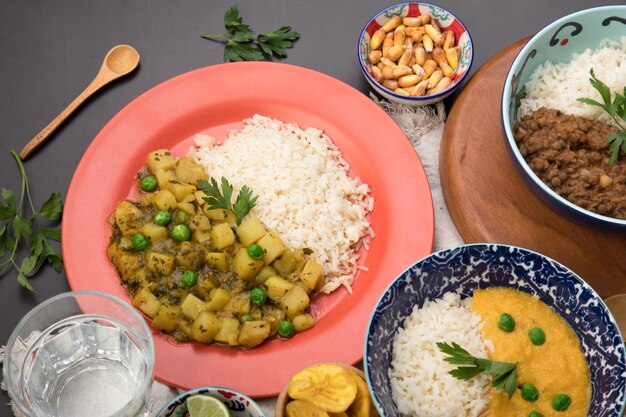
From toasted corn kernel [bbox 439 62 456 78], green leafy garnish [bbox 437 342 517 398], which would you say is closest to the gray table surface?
toasted corn kernel [bbox 439 62 456 78]

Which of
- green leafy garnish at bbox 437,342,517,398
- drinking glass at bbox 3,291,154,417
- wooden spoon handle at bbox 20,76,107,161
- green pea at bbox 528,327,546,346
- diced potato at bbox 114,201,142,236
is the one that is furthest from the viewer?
wooden spoon handle at bbox 20,76,107,161

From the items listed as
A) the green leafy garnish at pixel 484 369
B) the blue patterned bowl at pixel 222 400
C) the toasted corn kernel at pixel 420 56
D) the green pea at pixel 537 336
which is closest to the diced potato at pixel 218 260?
the blue patterned bowl at pixel 222 400

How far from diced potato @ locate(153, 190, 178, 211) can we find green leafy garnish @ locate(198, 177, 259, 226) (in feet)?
0.42

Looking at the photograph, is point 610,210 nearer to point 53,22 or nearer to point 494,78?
point 494,78

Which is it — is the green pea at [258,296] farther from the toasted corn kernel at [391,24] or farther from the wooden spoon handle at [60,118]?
the toasted corn kernel at [391,24]

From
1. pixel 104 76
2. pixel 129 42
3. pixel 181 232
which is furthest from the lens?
pixel 129 42

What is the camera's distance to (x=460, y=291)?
273cm

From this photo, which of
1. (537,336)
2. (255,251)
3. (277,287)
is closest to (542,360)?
(537,336)

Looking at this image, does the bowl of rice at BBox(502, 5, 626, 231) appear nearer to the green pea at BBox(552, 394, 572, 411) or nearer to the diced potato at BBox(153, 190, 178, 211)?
the green pea at BBox(552, 394, 572, 411)

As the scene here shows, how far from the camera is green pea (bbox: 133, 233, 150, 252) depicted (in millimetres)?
2906

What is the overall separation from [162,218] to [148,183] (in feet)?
0.66

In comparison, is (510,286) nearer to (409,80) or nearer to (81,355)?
(409,80)

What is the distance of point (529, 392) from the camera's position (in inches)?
95.9

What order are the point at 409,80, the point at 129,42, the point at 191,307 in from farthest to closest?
the point at 129,42 < the point at 409,80 < the point at 191,307
